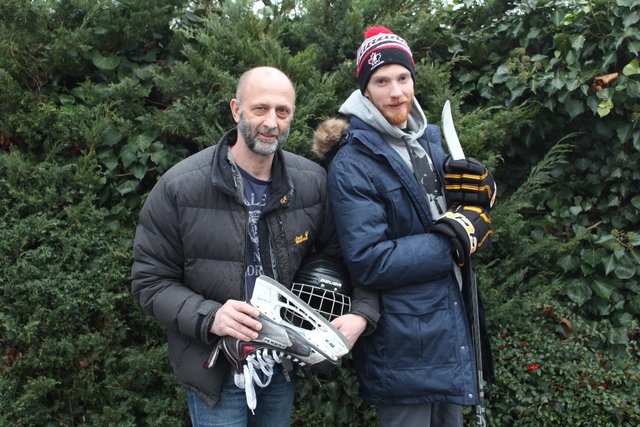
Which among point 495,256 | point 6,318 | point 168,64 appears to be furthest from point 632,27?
point 6,318

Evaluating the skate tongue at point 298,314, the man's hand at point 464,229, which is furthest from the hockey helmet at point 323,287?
the man's hand at point 464,229

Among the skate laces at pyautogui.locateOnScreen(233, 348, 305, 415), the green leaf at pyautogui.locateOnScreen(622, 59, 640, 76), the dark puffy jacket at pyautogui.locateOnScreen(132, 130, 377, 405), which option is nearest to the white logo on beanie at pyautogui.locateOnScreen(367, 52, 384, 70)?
the dark puffy jacket at pyautogui.locateOnScreen(132, 130, 377, 405)

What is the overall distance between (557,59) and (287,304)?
→ 2.86 metres

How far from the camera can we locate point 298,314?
2.19m

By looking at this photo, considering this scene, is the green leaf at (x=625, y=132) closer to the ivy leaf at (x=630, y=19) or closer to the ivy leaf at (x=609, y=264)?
the ivy leaf at (x=630, y=19)

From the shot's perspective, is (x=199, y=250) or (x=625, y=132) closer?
(x=199, y=250)

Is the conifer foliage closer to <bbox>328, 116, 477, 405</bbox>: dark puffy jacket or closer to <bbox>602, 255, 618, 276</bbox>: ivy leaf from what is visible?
<bbox>602, 255, 618, 276</bbox>: ivy leaf

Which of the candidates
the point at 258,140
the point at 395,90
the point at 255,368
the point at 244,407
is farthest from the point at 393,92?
the point at 244,407

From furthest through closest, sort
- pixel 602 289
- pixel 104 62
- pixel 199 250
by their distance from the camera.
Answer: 1. pixel 602 289
2. pixel 104 62
3. pixel 199 250

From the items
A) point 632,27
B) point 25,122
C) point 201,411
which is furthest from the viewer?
point 632,27

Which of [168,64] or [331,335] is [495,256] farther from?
[168,64]

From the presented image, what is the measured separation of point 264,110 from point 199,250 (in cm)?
59

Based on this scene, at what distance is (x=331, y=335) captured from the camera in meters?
2.17

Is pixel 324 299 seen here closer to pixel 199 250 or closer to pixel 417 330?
pixel 417 330
